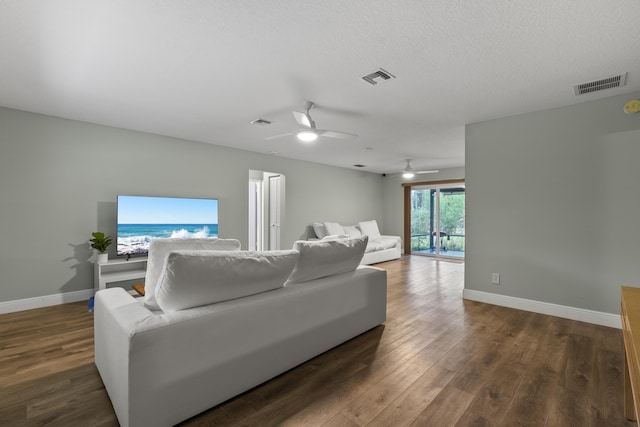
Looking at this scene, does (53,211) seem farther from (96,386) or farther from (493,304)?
(493,304)

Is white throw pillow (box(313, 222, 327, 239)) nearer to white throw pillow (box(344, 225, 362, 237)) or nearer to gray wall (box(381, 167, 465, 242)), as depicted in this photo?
A: white throw pillow (box(344, 225, 362, 237))

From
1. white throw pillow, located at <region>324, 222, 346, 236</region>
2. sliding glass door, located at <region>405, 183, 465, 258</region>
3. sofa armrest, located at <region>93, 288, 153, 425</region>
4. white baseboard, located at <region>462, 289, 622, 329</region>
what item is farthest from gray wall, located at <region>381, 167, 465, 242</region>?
sofa armrest, located at <region>93, 288, 153, 425</region>

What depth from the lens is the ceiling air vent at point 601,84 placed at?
263 centimetres

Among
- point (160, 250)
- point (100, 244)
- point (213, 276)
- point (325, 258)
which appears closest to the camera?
point (213, 276)

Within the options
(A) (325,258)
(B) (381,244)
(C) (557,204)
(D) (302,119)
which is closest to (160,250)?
(A) (325,258)

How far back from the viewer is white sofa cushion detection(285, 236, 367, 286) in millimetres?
2328

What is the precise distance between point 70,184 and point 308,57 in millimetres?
3645

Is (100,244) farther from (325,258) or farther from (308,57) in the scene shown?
(308,57)

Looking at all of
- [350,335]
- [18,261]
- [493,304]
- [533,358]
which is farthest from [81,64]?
[493,304]

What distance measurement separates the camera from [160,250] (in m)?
2.06

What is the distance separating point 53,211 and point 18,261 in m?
0.68

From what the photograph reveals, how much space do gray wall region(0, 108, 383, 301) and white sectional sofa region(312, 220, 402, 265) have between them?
230cm

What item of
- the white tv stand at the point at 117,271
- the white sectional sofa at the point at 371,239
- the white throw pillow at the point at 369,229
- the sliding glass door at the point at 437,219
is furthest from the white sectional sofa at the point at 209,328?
the sliding glass door at the point at 437,219

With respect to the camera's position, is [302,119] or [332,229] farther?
[332,229]
